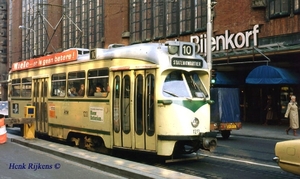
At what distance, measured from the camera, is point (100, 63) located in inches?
459

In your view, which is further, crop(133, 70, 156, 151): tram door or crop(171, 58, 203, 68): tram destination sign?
crop(171, 58, 203, 68): tram destination sign

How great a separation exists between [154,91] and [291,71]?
15.3 m

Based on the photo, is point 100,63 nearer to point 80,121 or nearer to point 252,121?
point 80,121

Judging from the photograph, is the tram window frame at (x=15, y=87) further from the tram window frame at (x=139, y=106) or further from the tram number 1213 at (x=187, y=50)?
the tram number 1213 at (x=187, y=50)

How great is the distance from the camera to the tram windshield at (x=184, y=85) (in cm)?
994

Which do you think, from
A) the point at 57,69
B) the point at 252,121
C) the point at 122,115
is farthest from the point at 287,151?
the point at 252,121

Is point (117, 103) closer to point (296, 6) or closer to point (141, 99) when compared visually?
point (141, 99)

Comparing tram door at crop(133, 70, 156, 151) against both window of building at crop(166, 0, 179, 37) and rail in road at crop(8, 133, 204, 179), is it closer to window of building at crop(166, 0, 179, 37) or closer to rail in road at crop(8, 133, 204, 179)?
rail in road at crop(8, 133, 204, 179)

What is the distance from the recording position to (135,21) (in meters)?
36.1

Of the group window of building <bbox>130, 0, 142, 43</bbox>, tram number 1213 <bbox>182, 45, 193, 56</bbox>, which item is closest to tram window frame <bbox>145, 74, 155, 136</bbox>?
tram number 1213 <bbox>182, 45, 193, 56</bbox>

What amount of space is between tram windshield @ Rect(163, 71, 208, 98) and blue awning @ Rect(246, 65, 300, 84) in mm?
12080

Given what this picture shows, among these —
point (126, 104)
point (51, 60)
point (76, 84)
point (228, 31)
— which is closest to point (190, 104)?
point (126, 104)

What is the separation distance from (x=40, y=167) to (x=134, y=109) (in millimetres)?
2753

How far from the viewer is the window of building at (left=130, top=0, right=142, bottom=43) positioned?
117 feet
